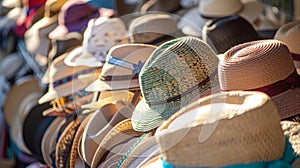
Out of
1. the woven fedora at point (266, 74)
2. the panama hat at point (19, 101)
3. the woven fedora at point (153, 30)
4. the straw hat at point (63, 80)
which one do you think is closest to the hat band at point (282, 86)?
the woven fedora at point (266, 74)

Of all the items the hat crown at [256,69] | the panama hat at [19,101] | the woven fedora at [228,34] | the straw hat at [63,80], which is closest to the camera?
the hat crown at [256,69]

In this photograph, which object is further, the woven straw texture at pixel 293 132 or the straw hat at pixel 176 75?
the straw hat at pixel 176 75

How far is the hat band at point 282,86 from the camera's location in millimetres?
1149

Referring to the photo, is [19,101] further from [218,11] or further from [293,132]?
[293,132]

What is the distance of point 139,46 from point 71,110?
47cm

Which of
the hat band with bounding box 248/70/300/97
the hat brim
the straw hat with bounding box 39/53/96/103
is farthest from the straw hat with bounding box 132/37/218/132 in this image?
the straw hat with bounding box 39/53/96/103

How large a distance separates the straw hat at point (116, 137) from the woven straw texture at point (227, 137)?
0.46 meters

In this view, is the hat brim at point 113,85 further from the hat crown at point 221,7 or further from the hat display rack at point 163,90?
the hat crown at point 221,7

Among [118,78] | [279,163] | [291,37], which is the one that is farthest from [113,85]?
[279,163]

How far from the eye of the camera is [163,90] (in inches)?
46.6

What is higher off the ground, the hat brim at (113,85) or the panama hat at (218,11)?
the hat brim at (113,85)

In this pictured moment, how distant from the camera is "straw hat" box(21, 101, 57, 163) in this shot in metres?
2.12

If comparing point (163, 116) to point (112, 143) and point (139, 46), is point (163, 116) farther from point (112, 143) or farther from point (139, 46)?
point (139, 46)

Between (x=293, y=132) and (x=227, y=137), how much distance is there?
0.24m
